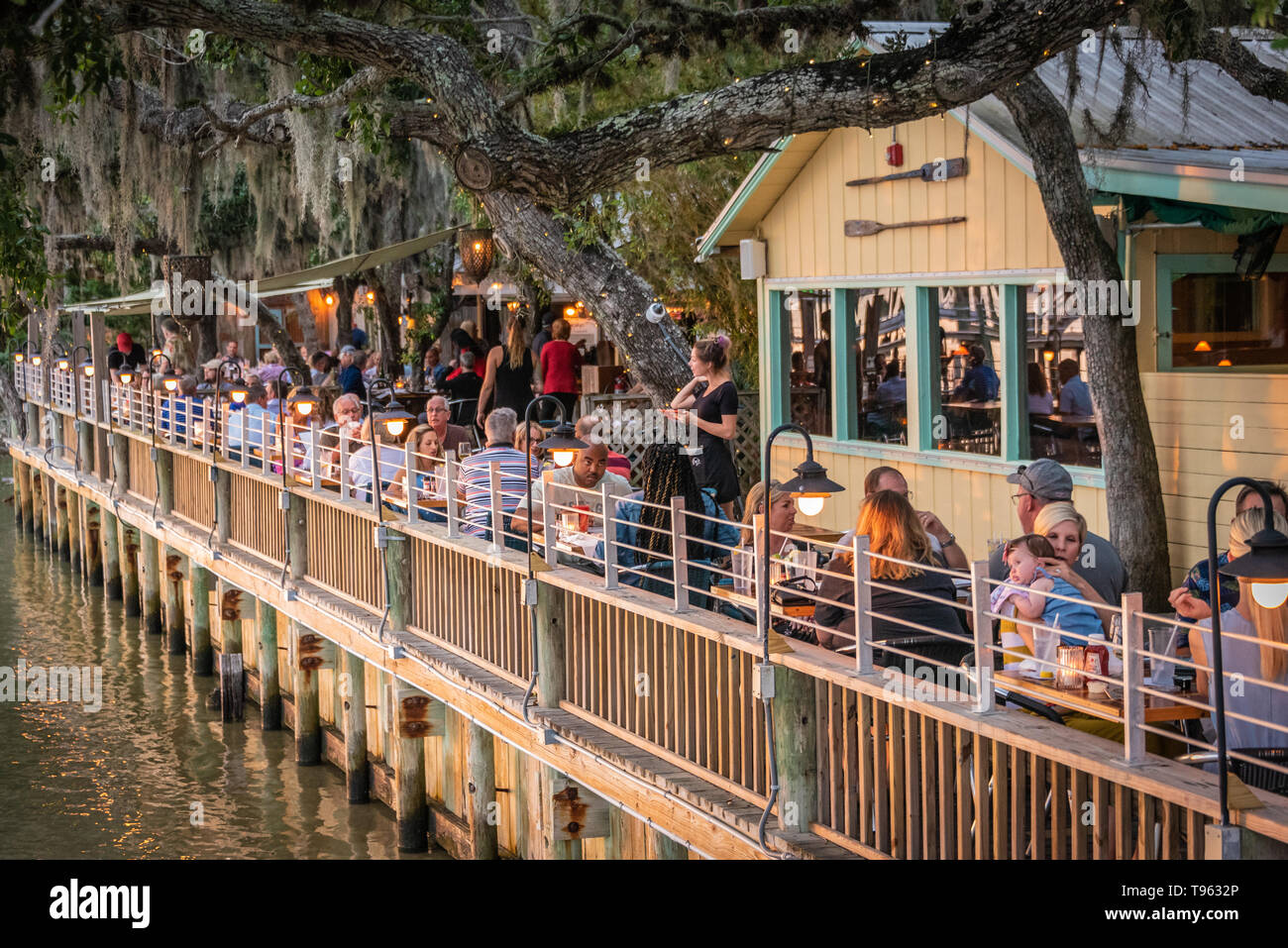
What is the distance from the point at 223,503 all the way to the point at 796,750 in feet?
38.7

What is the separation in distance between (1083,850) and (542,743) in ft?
13.1

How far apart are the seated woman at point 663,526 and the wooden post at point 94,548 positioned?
19997 millimetres

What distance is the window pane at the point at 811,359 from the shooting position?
46.2ft

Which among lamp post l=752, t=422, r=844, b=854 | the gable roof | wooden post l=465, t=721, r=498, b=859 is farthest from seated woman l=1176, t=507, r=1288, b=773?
wooden post l=465, t=721, r=498, b=859

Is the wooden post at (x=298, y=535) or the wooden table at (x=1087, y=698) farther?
the wooden post at (x=298, y=535)

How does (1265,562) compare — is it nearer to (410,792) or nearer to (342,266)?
(410,792)

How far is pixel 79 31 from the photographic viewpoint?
8.16 m

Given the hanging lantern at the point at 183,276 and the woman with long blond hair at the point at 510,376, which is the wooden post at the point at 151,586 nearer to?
the hanging lantern at the point at 183,276

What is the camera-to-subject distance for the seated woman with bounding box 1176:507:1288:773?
230 inches

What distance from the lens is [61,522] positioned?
102 ft

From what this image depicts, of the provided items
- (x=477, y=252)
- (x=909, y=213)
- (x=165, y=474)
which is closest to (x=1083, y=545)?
(x=909, y=213)

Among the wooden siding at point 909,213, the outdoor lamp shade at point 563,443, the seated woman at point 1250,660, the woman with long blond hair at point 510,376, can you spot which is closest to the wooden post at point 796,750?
the seated woman at point 1250,660

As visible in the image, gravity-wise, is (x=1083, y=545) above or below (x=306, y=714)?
above
